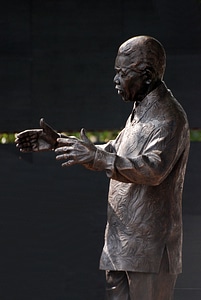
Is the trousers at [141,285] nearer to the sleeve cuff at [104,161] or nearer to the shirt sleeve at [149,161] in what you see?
the shirt sleeve at [149,161]

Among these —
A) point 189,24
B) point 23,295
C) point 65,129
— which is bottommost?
point 23,295

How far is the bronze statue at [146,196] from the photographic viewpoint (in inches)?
225

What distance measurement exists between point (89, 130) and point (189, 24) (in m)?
0.99

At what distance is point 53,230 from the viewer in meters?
8.41

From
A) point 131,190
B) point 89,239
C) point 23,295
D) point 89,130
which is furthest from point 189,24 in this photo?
point 131,190

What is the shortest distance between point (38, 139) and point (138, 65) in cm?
68

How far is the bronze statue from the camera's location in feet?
18.8

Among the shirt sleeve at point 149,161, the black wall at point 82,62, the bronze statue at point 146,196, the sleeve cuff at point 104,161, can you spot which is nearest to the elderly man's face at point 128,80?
the bronze statue at point 146,196

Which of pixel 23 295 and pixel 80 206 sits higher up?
pixel 80 206

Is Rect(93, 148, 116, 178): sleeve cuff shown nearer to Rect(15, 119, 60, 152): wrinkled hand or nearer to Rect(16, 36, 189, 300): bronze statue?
Rect(16, 36, 189, 300): bronze statue

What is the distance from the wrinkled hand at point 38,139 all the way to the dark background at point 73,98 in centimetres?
225

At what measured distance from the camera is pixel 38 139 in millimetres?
6098

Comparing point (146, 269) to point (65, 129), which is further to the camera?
point (65, 129)

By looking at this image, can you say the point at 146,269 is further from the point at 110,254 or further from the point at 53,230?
the point at 53,230
